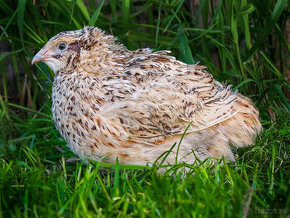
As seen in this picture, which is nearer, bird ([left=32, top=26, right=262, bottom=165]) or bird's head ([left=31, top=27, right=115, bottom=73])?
bird ([left=32, top=26, right=262, bottom=165])

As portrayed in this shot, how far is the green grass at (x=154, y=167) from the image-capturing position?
6.89 ft

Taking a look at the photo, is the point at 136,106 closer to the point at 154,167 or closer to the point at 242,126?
the point at 154,167

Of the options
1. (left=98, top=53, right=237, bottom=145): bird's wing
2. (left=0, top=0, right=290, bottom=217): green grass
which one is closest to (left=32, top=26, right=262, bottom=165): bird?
(left=98, top=53, right=237, bottom=145): bird's wing

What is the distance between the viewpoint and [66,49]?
10.1 ft

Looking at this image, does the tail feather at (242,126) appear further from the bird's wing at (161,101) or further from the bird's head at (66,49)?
the bird's head at (66,49)

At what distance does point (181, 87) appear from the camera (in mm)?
2975

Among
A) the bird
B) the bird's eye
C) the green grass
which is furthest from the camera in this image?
the bird's eye

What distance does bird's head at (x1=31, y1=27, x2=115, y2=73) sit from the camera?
10.1 feet

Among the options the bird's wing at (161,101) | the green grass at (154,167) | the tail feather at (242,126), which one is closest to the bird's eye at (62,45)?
the green grass at (154,167)

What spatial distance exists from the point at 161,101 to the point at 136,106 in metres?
0.17

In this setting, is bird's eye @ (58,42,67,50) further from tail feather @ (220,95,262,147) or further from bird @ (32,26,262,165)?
tail feather @ (220,95,262,147)

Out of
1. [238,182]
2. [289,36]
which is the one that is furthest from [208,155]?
[289,36]

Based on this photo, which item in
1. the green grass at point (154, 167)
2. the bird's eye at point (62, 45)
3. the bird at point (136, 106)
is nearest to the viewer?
the green grass at point (154, 167)

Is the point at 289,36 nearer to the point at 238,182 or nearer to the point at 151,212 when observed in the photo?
the point at 238,182
